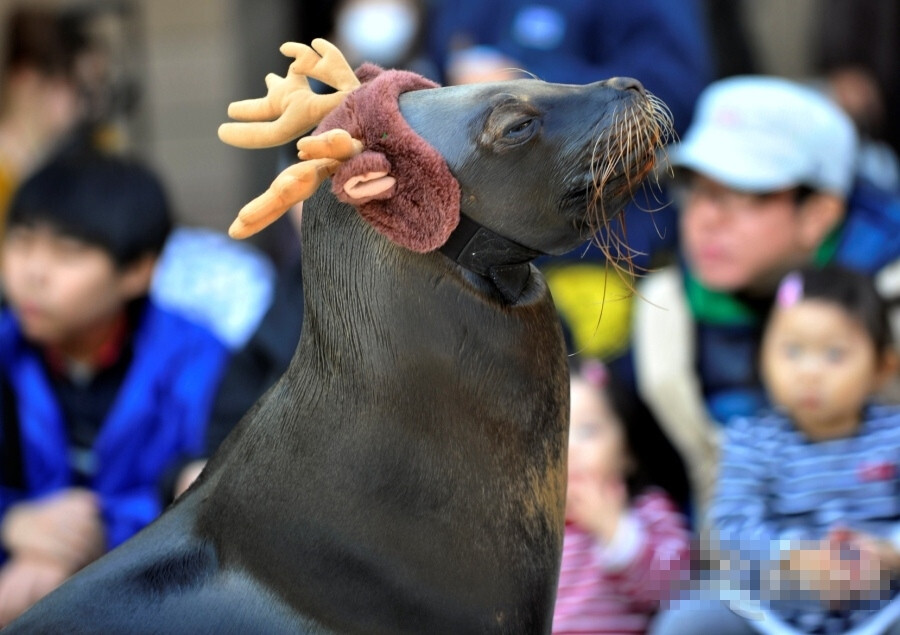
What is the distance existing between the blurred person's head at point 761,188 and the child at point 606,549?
0.52 meters

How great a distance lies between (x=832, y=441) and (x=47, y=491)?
6.07 feet

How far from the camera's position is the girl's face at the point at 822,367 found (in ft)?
9.51

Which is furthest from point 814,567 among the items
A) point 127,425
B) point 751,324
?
point 127,425

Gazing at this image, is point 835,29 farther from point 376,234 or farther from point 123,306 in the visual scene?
point 376,234

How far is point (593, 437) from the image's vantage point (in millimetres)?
3168

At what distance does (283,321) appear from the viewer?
3350 mm

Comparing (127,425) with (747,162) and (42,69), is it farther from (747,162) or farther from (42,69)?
(42,69)

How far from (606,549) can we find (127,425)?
1229 mm

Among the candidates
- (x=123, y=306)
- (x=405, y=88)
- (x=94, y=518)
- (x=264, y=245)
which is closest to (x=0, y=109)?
(x=264, y=245)

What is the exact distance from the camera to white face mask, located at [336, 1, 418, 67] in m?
4.33

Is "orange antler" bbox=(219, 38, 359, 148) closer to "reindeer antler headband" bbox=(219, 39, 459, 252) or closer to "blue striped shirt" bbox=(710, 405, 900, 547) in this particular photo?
"reindeer antler headband" bbox=(219, 39, 459, 252)

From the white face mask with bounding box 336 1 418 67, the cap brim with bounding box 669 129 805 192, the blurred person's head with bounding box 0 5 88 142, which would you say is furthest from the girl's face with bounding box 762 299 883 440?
the blurred person's head with bounding box 0 5 88 142

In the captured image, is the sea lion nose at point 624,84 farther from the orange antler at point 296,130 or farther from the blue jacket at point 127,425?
the blue jacket at point 127,425

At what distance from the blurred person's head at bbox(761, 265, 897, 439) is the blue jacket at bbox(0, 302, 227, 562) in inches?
54.3
